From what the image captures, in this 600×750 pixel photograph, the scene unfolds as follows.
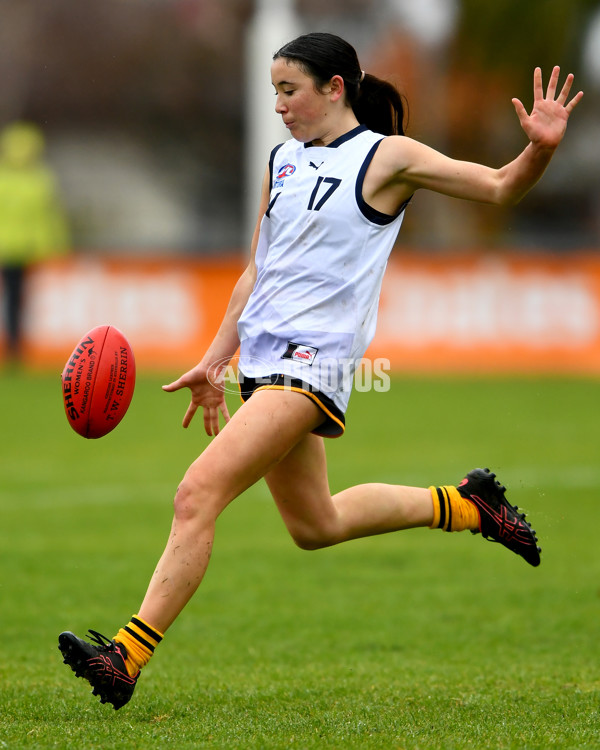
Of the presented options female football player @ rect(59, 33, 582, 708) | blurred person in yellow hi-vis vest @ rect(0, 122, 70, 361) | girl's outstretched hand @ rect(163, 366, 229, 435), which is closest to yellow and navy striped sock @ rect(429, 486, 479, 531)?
female football player @ rect(59, 33, 582, 708)

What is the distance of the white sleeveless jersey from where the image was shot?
462cm

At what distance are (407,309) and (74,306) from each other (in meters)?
4.29

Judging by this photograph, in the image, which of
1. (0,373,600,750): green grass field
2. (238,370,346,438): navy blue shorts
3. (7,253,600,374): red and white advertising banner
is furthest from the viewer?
(7,253,600,374): red and white advertising banner

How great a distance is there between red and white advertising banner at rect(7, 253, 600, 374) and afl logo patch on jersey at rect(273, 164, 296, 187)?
440 inches

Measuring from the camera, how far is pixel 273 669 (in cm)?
539

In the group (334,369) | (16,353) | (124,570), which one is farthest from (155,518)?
(16,353)

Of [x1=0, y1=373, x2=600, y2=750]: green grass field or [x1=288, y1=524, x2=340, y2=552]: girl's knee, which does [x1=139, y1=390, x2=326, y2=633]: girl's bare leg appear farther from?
[x1=288, y1=524, x2=340, y2=552]: girl's knee

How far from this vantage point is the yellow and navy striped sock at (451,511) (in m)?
5.37

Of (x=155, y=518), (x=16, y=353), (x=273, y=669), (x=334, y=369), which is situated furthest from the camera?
(x=16, y=353)

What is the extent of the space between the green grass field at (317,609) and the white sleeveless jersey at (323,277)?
1.18 m

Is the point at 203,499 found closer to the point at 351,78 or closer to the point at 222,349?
the point at 222,349

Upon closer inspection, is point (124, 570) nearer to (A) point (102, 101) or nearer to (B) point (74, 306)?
(B) point (74, 306)

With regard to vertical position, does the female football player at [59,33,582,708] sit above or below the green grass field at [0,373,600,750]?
above

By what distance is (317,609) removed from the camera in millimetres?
6543
